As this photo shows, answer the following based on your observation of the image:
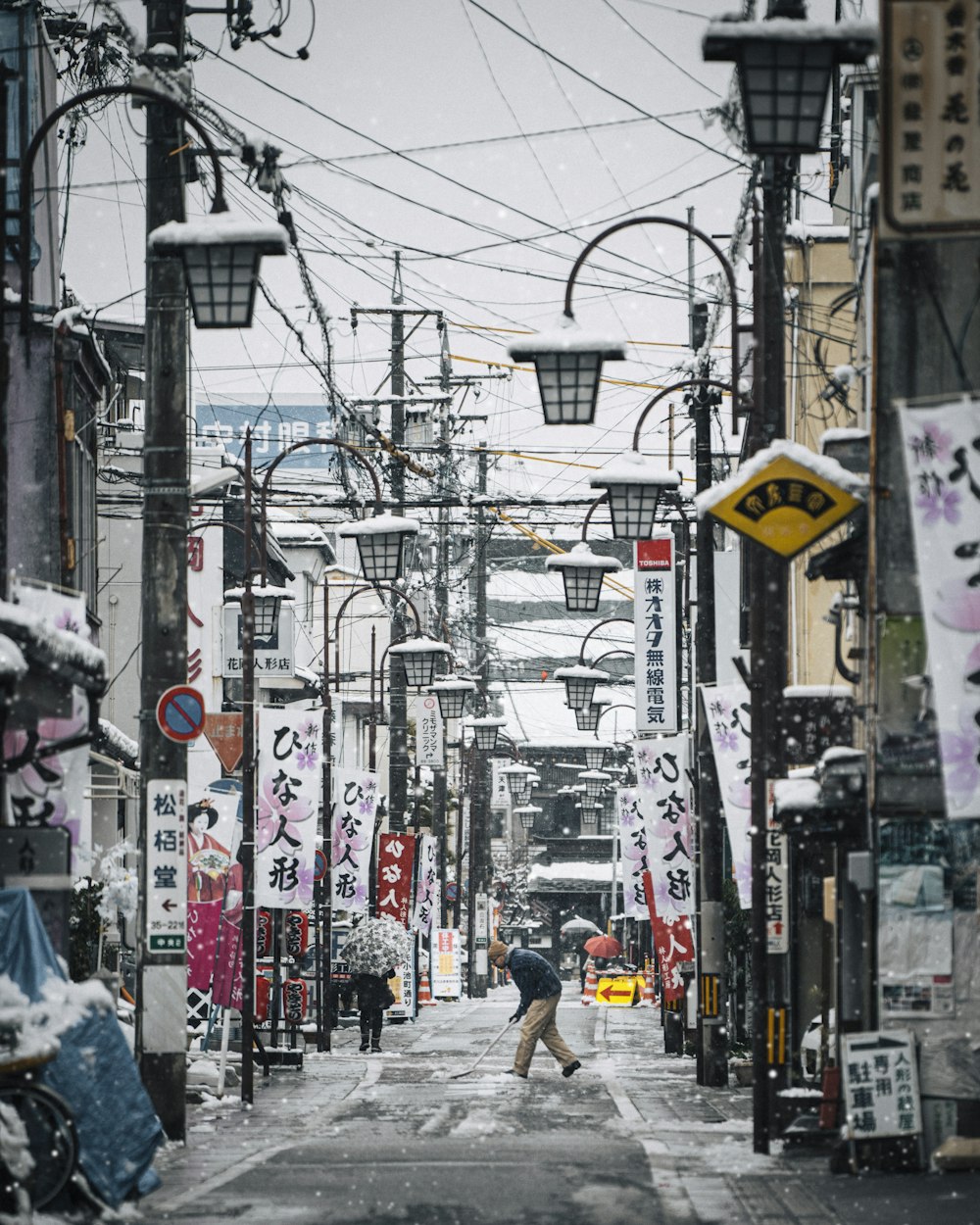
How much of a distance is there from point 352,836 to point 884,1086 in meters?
22.2

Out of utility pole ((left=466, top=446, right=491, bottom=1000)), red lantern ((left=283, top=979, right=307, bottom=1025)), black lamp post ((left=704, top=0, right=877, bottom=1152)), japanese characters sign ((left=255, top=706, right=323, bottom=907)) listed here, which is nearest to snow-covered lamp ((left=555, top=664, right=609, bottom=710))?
red lantern ((left=283, top=979, right=307, bottom=1025))

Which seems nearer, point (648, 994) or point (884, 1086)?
point (884, 1086)

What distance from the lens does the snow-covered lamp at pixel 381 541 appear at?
23297mm

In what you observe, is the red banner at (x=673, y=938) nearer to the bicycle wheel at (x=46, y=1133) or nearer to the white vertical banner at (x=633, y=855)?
the white vertical banner at (x=633, y=855)

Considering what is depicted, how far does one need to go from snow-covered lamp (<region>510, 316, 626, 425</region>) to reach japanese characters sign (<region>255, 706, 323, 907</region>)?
12.7 meters

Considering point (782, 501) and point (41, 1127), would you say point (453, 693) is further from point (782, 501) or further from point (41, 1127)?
point (41, 1127)

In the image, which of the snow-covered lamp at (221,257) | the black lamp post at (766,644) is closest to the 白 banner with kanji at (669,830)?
the black lamp post at (766,644)

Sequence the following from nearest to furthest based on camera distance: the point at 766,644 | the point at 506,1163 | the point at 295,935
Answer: the point at 506,1163 → the point at 766,644 → the point at 295,935

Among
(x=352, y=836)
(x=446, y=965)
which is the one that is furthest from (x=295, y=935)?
(x=446, y=965)

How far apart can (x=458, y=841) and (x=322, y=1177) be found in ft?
179

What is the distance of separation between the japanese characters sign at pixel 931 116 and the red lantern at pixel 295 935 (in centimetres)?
2438

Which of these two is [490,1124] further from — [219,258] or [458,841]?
[458,841]

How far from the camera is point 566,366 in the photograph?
1586cm

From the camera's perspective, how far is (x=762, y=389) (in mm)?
16688
